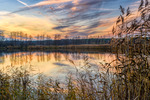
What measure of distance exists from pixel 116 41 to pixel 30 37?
450 ft

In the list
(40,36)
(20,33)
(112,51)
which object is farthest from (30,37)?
(112,51)

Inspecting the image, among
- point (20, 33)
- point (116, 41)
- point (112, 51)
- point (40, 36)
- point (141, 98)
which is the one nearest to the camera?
point (141, 98)

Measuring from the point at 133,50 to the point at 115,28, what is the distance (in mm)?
950

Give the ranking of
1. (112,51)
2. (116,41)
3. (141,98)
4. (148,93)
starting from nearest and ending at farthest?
(141,98) → (148,93) → (116,41) → (112,51)

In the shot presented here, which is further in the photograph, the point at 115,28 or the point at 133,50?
the point at 115,28

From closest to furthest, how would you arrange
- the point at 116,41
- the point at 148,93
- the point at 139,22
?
the point at 148,93 < the point at 139,22 < the point at 116,41

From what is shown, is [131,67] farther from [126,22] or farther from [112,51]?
[126,22]

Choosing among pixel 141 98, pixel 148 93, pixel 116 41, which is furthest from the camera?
pixel 116 41

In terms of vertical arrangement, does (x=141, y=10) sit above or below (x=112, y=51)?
above

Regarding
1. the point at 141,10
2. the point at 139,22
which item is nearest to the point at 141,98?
the point at 139,22

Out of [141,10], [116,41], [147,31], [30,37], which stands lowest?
[116,41]

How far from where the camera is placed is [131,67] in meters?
3.31

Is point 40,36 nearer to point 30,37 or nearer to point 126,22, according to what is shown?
point 30,37

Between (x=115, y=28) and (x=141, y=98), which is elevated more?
(x=115, y=28)
